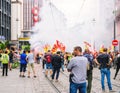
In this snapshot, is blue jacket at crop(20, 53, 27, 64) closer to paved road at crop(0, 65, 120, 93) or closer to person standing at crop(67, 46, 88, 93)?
paved road at crop(0, 65, 120, 93)

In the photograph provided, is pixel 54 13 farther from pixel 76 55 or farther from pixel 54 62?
pixel 76 55

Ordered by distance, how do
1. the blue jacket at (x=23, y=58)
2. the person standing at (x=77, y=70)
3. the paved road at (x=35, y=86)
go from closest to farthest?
the person standing at (x=77, y=70), the paved road at (x=35, y=86), the blue jacket at (x=23, y=58)

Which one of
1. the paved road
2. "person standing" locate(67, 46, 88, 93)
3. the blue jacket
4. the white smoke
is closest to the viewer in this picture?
"person standing" locate(67, 46, 88, 93)

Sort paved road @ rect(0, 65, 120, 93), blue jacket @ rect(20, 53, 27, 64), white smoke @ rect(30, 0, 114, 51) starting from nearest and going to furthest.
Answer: paved road @ rect(0, 65, 120, 93), blue jacket @ rect(20, 53, 27, 64), white smoke @ rect(30, 0, 114, 51)

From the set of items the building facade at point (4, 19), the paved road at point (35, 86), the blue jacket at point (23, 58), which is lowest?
the paved road at point (35, 86)

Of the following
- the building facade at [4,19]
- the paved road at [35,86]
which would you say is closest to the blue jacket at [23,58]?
the paved road at [35,86]

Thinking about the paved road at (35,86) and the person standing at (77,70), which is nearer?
the person standing at (77,70)

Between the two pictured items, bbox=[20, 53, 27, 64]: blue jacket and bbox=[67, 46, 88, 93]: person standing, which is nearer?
bbox=[67, 46, 88, 93]: person standing

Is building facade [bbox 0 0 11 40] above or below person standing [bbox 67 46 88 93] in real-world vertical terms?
above

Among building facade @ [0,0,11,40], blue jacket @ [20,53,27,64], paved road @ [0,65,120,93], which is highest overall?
building facade @ [0,0,11,40]

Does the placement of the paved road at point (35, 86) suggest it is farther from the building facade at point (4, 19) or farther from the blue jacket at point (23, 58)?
the building facade at point (4, 19)

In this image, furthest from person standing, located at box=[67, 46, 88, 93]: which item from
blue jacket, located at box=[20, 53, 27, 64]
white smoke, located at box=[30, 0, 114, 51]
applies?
white smoke, located at box=[30, 0, 114, 51]

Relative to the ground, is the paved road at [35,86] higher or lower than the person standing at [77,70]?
lower

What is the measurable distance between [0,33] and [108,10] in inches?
1005
